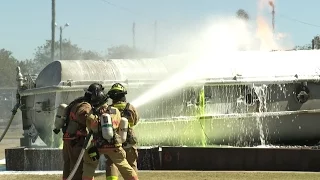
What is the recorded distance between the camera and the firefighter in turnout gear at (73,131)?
11773 millimetres

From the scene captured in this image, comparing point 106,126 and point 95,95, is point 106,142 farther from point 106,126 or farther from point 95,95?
point 95,95

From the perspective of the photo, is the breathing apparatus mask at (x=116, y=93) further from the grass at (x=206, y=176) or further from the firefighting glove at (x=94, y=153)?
the grass at (x=206, y=176)

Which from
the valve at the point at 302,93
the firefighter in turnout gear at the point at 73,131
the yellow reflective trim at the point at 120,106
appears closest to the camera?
the yellow reflective trim at the point at 120,106

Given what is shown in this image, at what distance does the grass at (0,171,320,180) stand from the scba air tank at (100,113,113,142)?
164 inches

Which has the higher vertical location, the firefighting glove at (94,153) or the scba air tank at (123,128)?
the scba air tank at (123,128)

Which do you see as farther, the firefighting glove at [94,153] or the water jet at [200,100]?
the water jet at [200,100]

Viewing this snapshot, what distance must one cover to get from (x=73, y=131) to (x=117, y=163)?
1614mm

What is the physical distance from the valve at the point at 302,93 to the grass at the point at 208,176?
160 inches

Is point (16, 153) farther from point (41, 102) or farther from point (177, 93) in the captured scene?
point (177, 93)

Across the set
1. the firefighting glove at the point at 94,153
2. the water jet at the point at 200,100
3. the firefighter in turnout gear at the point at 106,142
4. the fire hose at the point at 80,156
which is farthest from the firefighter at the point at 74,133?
the water jet at the point at 200,100

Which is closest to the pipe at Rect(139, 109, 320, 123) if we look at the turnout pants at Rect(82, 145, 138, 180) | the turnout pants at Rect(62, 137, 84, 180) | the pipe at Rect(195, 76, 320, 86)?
the pipe at Rect(195, 76, 320, 86)

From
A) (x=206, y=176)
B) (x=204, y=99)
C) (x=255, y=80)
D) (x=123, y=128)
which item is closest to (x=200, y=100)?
(x=204, y=99)

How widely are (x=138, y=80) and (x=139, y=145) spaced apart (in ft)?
5.61

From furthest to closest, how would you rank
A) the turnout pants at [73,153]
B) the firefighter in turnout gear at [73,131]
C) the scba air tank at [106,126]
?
1. the turnout pants at [73,153]
2. the firefighter in turnout gear at [73,131]
3. the scba air tank at [106,126]
